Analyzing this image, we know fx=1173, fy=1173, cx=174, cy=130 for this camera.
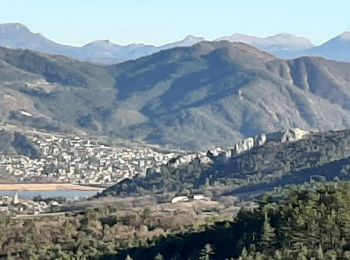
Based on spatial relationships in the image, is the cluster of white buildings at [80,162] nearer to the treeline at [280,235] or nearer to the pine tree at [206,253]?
the treeline at [280,235]

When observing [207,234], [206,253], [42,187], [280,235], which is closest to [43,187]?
[42,187]

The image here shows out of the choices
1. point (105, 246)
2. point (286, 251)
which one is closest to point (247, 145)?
point (105, 246)

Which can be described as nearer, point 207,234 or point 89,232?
point 207,234

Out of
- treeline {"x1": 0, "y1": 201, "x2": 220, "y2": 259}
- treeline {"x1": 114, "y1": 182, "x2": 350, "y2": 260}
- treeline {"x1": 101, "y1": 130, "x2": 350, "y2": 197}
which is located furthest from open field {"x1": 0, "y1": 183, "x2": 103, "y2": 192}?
treeline {"x1": 114, "y1": 182, "x2": 350, "y2": 260}

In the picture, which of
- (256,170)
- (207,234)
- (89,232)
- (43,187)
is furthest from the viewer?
(43,187)

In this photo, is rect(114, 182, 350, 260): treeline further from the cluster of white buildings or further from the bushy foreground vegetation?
the cluster of white buildings

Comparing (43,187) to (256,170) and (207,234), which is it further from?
(207,234)

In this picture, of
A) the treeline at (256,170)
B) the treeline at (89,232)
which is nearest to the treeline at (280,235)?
the treeline at (89,232)
